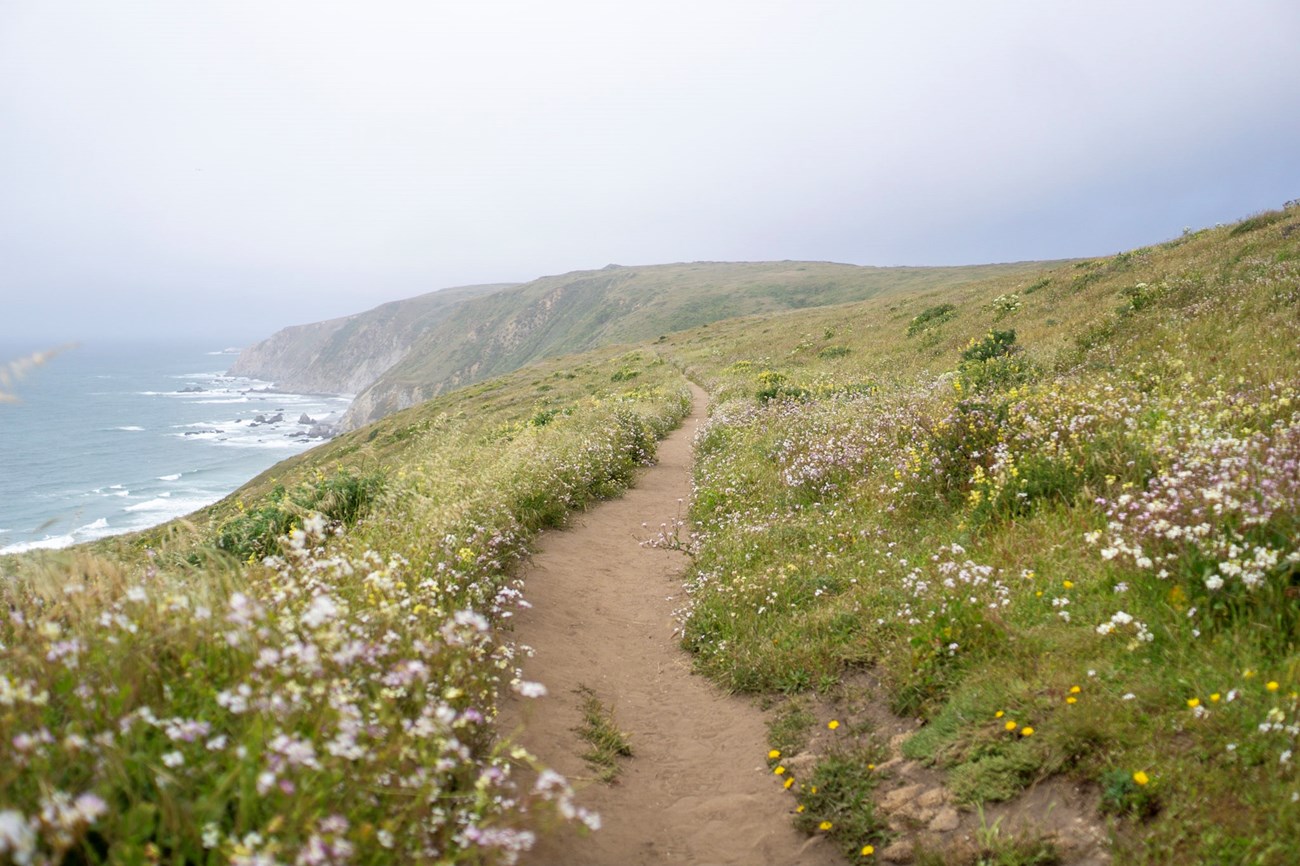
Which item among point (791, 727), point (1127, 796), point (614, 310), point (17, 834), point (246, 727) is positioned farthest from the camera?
point (614, 310)

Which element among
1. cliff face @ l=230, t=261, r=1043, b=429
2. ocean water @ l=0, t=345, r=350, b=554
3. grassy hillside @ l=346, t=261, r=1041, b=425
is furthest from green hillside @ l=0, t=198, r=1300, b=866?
cliff face @ l=230, t=261, r=1043, b=429

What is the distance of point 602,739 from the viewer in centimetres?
578

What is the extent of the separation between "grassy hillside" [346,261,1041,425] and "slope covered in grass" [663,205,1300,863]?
328 ft

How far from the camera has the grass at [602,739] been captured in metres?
5.39

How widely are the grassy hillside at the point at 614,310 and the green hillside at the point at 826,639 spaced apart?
337 feet

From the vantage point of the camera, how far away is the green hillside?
2893 mm

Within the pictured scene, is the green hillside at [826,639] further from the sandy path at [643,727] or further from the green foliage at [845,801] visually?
the sandy path at [643,727]

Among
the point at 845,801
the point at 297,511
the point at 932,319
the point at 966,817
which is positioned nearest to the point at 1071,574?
the point at 966,817

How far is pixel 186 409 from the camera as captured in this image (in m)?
163

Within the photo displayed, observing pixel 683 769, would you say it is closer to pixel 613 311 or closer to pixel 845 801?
pixel 845 801

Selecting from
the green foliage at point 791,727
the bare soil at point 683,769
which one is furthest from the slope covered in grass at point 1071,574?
the green foliage at point 791,727

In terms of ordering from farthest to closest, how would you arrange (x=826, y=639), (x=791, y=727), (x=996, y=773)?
1. (x=826, y=639)
2. (x=791, y=727)
3. (x=996, y=773)

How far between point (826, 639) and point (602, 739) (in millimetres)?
2277

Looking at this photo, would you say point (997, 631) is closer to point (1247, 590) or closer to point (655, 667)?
point (1247, 590)
